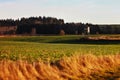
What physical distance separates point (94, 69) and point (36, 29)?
110m

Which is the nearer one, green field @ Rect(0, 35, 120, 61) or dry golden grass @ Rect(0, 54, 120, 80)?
dry golden grass @ Rect(0, 54, 120, 80)

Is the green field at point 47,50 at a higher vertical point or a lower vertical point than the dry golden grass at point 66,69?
lower

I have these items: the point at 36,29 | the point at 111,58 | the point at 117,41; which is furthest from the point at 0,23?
the point at 111,58

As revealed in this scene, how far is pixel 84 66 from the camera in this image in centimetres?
1870

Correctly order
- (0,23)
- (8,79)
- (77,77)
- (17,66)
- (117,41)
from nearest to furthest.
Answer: (8,79), (17,66), (77,77), (117,41), (0,23)

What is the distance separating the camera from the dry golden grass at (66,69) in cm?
1416

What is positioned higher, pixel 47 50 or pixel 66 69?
pixel 66 69

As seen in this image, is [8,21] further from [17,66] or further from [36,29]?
[17,66]

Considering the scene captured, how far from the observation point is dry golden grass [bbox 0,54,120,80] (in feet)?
46.4

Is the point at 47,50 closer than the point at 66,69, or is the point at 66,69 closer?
the point at 66,69

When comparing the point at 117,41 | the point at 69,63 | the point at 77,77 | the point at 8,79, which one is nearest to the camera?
the point at 8,79

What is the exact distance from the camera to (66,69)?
16.9m

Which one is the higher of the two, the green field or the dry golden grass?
the dry golden grass

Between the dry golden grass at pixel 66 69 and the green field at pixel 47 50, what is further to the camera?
the green field at pixel 47 50
